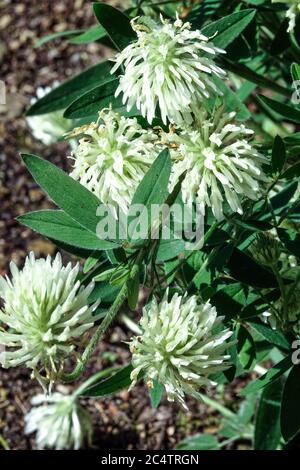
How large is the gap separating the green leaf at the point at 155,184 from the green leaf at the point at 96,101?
35 cm

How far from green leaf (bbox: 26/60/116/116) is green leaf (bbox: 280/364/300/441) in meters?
0.78

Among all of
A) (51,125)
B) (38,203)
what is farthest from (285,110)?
(38,203)

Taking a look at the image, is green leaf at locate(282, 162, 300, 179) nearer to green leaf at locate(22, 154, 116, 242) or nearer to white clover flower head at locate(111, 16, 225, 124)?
white clover flower head at locate(111, 16, 225, 124)

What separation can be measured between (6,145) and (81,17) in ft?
1.84

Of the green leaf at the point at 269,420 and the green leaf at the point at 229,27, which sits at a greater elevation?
the green leaf at the point at 229,27

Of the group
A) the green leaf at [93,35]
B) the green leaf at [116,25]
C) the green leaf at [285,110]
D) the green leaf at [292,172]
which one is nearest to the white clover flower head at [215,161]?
the green leaf at [292,172]

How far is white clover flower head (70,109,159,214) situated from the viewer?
121cm

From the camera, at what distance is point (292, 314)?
149 centimetres

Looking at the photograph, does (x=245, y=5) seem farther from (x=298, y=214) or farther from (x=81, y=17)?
(x=81, y=17)

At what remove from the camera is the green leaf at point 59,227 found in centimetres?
136

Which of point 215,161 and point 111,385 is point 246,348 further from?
point 215,161

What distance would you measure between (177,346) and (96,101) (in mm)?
524

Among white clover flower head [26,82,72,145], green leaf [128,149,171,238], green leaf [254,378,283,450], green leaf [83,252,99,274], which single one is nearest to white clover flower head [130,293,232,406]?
green leaf [128,149,171,238]

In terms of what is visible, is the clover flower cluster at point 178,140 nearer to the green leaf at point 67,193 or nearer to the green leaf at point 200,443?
the green leaf at point 67,193
